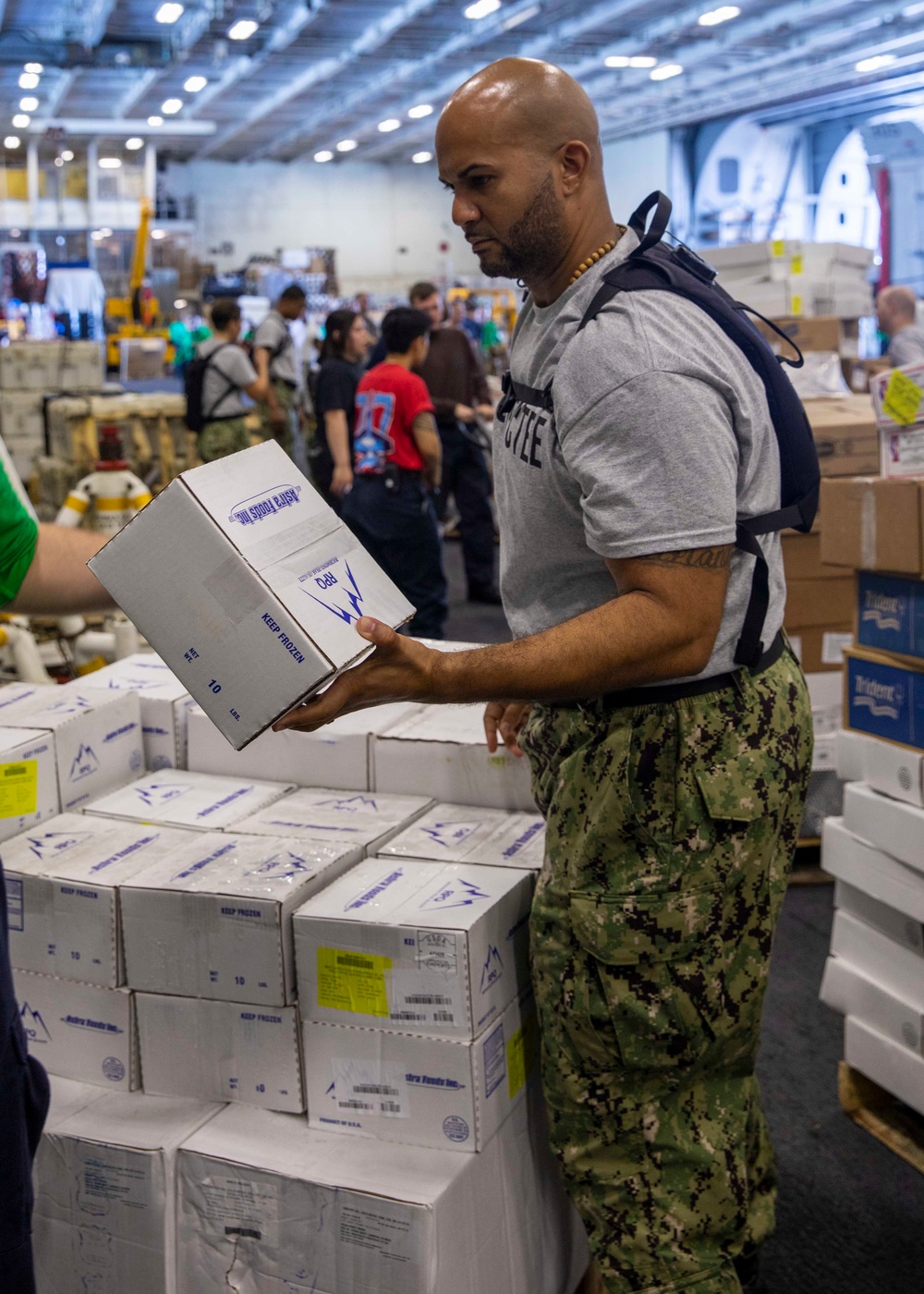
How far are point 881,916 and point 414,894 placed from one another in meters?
1.11

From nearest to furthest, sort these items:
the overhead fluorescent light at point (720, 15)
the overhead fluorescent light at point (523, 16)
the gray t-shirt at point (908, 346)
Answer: the gray t-shirt at point (908, 346) < the overhead fluorescent light at point (720, 15) < the overhead fluorescent light at point (523, 16)

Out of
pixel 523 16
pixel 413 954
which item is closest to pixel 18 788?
pixel 413 954

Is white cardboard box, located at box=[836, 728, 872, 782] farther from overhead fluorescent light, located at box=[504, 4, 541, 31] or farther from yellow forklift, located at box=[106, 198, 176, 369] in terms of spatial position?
yellow forklift, located at box=[106, 198, 176, 369]

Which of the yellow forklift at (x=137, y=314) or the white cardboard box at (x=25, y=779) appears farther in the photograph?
the yellow forklift at (x=137, y=314)

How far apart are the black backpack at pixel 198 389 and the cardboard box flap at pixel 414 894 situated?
5.57 metres

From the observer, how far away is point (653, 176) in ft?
67.7

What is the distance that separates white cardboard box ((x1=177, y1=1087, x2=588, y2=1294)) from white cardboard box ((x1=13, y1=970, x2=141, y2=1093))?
0.19 meters

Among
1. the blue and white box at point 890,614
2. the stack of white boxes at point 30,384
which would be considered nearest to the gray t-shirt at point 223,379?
the stack of white boxes at point 30,384

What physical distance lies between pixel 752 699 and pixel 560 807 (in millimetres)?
283

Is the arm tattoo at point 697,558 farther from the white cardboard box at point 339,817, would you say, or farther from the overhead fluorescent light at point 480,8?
the overhead fluorescent light at point 480,8

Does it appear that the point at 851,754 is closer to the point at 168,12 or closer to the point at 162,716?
the point at 162,716

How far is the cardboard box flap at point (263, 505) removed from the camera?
1317 mm

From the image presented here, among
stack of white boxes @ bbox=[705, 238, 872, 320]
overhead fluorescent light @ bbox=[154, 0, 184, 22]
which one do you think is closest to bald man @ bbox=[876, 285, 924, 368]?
stack of white boxes @ bbox=[705, 238, 872, 320]

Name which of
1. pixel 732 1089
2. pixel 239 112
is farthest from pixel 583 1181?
pixel 239 112
